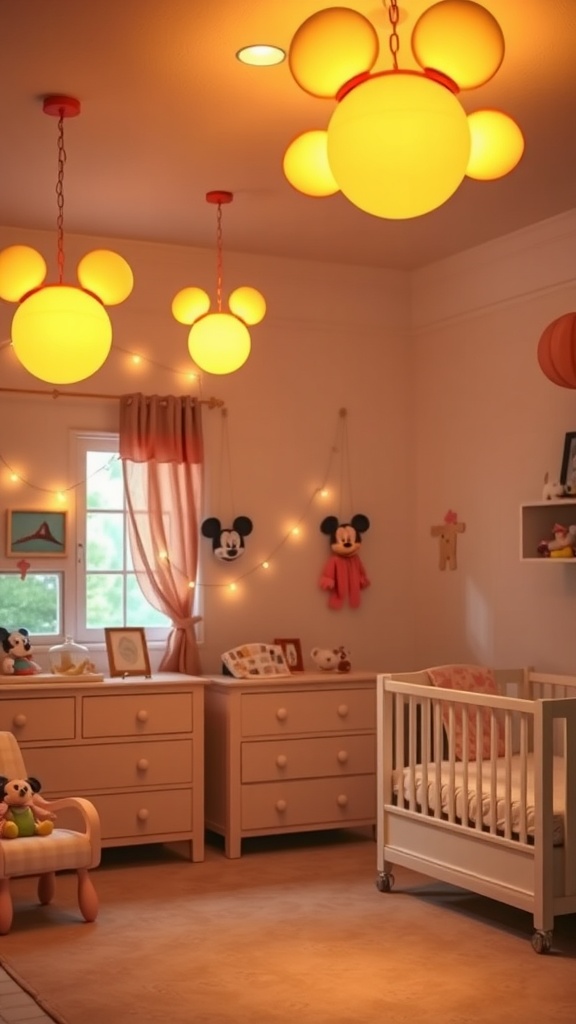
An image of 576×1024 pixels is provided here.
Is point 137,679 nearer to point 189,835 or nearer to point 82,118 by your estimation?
point 189,835

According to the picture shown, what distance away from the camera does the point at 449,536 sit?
5738mm

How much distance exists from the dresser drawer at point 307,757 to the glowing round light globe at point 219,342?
164 cm

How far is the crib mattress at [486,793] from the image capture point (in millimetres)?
3848

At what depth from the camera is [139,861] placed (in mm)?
5004

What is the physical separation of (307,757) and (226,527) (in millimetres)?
1075

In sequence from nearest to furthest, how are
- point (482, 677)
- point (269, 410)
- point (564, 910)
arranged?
point (564, 910)
point (482, 677)
point (269, 410)

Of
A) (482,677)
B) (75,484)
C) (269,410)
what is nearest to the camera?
(482,677)

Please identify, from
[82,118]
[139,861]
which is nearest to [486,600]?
[139,861]

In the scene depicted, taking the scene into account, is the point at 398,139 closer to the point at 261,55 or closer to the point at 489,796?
the point at 261,55

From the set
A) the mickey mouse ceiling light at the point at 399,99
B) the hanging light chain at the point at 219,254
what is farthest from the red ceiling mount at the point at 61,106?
the mickey mouse ceiling light at the point at 399,99

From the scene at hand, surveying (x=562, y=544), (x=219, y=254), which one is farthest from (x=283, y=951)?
(x=219, y=254)

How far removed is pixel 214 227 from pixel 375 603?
190 cm

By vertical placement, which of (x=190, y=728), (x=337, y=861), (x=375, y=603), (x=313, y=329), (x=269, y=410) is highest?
(x=313, y=329)

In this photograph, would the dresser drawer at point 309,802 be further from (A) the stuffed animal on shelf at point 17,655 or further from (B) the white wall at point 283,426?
(A) the stuffed animal on shelf at point 17,655
